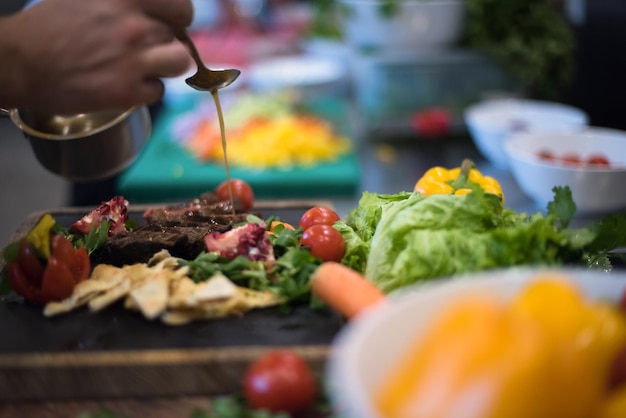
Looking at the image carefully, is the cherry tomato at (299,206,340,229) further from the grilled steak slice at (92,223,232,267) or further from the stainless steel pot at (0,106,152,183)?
the stainless steel pot at (0,106,152,183)

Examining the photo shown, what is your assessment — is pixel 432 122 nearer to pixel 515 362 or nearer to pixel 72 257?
pixel 72 257

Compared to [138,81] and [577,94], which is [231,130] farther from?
[138,81]

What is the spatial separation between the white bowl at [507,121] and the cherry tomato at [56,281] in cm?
240

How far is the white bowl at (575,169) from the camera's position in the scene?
289 cm

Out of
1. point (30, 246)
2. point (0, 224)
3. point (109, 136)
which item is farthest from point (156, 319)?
point (0, 224)

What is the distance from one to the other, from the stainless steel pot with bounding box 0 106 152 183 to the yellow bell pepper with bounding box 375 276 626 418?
5.48 feet

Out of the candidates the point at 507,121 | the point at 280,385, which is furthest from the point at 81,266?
the point at 507,121

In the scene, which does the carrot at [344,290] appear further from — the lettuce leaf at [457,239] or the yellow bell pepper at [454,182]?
the yellow bell pepper at [454,182]

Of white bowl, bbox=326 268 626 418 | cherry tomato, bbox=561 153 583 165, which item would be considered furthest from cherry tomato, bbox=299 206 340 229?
cherry tomato, bbox=561 153 583 165

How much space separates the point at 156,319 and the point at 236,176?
2.22 meters

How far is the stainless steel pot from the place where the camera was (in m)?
2.51

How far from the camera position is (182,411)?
1.61m

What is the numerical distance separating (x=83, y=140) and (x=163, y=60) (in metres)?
0.94

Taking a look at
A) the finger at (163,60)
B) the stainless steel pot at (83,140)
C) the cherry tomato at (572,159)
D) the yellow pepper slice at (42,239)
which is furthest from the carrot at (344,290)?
the cherry tomato at (572,159)
